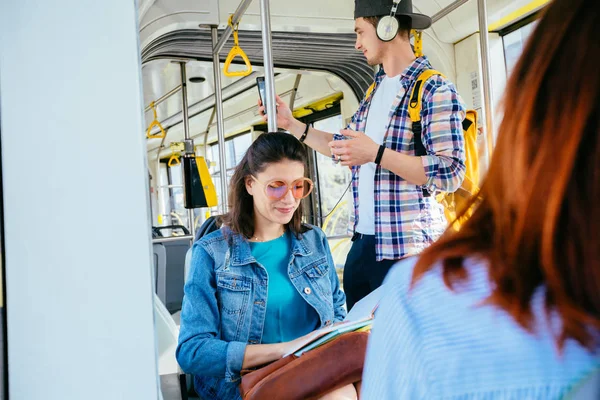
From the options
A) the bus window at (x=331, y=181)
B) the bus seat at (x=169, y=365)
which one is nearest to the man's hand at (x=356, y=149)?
the bus seat at (x=169, y=365)

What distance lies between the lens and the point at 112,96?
0.59 meters

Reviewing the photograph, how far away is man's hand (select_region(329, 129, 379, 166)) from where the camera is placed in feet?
5.78

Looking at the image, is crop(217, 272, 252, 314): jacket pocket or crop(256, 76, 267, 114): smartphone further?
crop(256, 76, 267, 114): smartphone

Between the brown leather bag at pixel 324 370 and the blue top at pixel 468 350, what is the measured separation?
1.97ft

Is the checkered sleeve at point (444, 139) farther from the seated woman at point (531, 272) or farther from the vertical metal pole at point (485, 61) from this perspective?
the seated woman at point (531, 272)

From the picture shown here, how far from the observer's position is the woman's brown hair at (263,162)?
5.93 ft

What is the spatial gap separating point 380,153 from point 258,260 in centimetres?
52

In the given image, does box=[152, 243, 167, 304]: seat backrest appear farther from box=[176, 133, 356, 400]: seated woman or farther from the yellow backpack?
the yellow backpack

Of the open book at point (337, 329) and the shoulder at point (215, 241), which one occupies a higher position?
the shoulder at point (215, 241)

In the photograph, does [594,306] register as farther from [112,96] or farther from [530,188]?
[112,96]

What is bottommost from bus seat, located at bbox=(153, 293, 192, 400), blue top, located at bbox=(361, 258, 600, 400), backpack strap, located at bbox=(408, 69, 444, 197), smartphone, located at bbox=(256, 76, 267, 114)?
bus seat, located at bbox=(153, 293, 192, 400)

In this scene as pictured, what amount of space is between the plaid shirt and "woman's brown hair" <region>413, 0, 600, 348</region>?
4.33ft

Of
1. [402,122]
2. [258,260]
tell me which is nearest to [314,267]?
[258,260]

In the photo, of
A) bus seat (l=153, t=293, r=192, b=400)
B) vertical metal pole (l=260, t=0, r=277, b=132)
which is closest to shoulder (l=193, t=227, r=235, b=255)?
bus seat (l=153, t=293, r=192, b=400)
